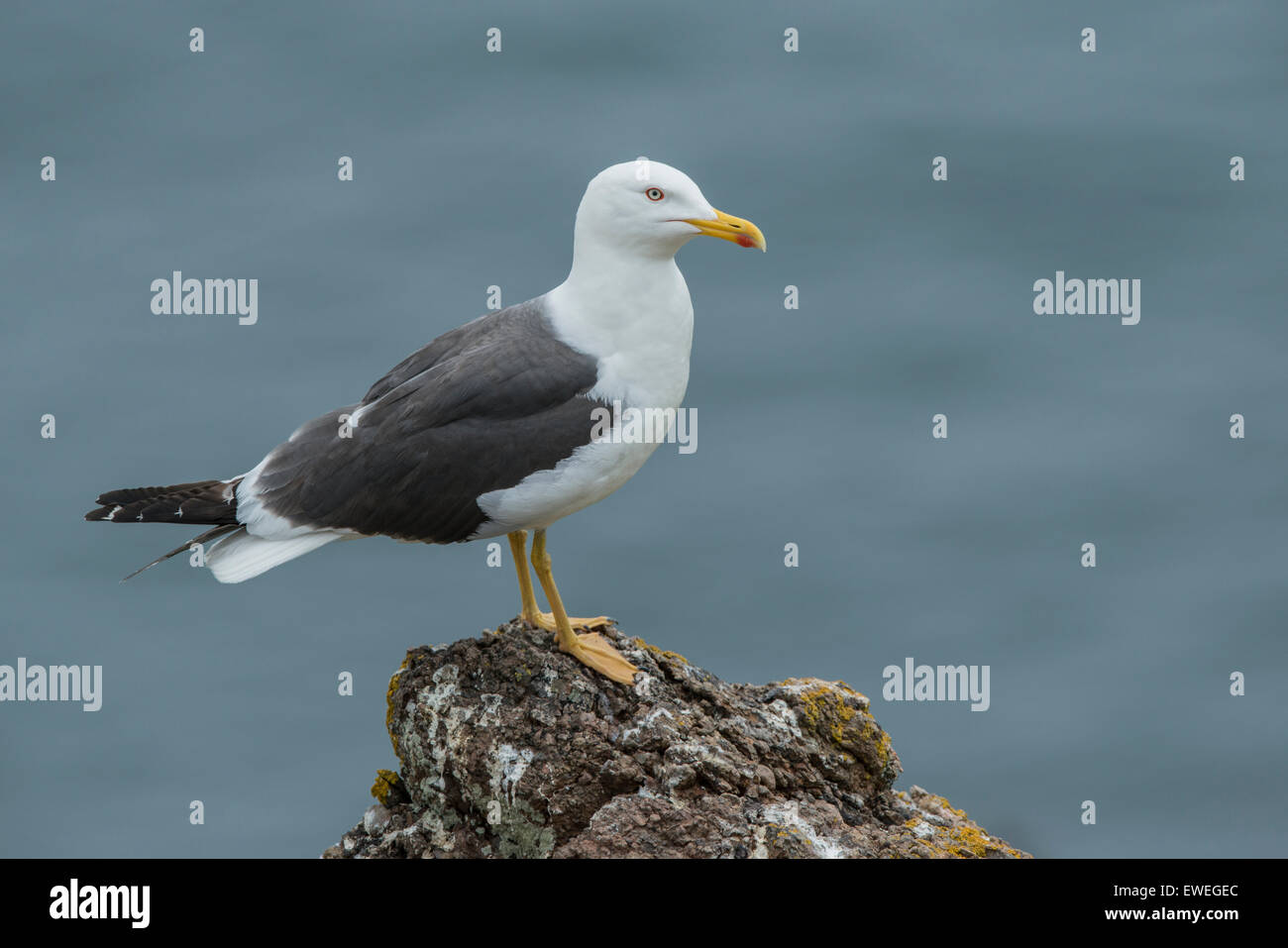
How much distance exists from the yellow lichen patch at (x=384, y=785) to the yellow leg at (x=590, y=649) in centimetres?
130

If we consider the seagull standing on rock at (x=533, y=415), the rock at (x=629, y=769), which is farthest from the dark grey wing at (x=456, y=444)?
the rock at (x=629, y=769)

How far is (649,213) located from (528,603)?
2.57m

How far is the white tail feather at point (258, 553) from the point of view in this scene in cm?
991

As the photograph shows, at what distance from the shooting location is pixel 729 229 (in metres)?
9.64

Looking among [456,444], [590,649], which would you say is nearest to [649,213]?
[456,444]

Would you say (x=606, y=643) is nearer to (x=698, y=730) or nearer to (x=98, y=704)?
(x=698, y=730)

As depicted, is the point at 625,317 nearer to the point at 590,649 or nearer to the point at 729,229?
the point at 729,229

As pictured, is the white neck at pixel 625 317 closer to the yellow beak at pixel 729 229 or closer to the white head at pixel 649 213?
the white head at pixel 649 213

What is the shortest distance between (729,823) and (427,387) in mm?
3000

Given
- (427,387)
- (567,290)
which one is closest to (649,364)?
(567,290)

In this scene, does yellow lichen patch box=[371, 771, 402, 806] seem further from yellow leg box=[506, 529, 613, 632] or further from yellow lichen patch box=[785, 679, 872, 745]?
yellow lichen patch box=[785, 679, 872, 745]

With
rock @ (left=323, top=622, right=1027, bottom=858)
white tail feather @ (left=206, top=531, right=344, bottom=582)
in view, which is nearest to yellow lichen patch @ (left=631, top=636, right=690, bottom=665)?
rock @ (left=323, top=622, right=1027, bottom=858)

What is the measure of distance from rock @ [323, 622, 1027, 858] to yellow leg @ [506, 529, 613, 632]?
0.38 feet

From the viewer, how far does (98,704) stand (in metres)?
18.5
